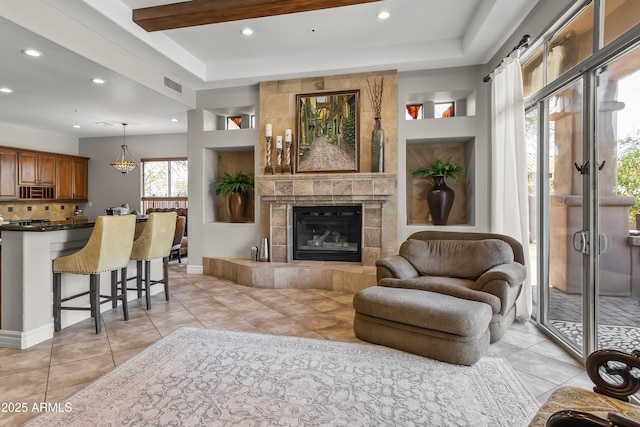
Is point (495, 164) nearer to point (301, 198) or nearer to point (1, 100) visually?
point (301, 198)

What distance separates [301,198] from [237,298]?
1.62 metres

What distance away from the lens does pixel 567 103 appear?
9.04 ft

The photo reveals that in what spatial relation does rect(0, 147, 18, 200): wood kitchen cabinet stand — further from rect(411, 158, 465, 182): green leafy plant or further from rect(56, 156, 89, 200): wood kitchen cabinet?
rect(411, 158, 465, 182): green leafy plant

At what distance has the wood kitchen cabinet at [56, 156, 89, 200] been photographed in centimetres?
786

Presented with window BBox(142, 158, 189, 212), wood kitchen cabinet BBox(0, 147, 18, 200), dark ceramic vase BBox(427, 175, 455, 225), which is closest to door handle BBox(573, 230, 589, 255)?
dark ceramic vase BBox(427, 175, 455, 225)

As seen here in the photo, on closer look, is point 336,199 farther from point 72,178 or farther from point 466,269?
point 72,178

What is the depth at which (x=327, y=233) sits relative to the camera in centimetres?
523

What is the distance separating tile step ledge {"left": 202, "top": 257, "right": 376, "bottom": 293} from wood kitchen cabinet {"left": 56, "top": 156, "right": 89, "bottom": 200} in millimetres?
5709

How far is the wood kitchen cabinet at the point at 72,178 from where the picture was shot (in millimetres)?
7863

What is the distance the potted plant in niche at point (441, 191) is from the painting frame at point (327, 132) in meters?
1.07

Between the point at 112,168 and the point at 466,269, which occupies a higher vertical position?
the point at 112,168

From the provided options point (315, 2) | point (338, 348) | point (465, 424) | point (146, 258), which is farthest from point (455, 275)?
point (146, 258)

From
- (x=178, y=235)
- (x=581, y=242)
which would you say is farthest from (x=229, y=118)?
(x=581, y=242)

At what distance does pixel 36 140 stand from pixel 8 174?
1.11m
